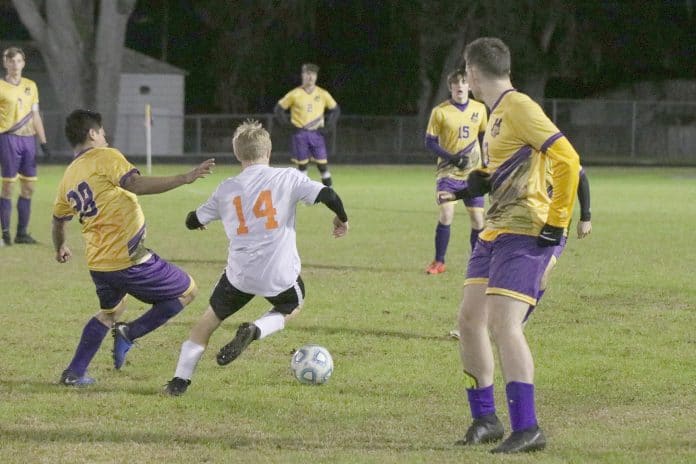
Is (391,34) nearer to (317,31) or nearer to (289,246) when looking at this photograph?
(317,31)

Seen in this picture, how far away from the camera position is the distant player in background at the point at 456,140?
40.3ft

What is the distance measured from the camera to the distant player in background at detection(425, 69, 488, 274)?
12281 mm

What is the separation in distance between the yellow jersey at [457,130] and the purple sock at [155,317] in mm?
5198

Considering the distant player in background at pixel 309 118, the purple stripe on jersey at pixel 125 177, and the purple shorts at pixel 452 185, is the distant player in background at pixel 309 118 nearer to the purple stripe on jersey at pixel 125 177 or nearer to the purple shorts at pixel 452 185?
the purple shorts at pixel 452 185

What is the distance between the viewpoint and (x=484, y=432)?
6023 mm

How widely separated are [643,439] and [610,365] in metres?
1.99

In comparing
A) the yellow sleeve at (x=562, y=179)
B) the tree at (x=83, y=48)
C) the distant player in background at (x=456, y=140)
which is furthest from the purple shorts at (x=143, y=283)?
the tree at (x=83, y=48)

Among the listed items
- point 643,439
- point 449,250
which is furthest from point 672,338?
point 449,250

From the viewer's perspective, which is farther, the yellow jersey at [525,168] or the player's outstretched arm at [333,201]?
the player's outstretched arm at [333,201]

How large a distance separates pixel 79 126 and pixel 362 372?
237 cm

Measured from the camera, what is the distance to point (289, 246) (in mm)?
7129

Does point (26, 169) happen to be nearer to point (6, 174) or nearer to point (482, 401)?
point (6, 174)

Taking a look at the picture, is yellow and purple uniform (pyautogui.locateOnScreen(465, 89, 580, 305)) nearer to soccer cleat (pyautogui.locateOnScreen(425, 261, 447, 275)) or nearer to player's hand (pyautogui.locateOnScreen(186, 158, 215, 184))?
player's hand (pyautogui.locateOnScreen(186, 158, 215, 184))

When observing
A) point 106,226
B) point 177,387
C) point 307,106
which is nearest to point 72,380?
point 177,387
